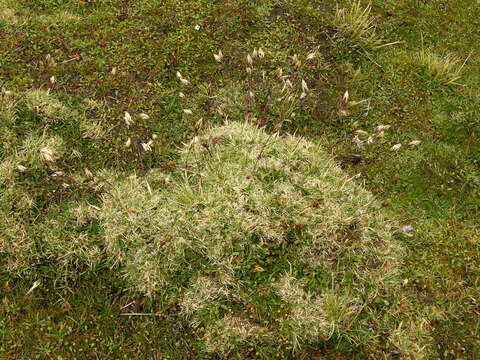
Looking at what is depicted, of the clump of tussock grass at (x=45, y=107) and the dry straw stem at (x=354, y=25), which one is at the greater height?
the dry straw stem at (x=354, y=25)

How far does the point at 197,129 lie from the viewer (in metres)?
3.97

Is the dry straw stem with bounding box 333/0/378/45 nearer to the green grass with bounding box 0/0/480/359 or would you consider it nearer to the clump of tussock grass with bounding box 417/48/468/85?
the green grass with bounding box 0/0/480/359

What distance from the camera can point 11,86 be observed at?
507cm

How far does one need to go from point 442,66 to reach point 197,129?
12.4 ft

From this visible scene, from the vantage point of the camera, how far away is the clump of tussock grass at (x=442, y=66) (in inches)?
219

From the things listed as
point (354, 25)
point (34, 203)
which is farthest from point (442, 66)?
point (34, 203)

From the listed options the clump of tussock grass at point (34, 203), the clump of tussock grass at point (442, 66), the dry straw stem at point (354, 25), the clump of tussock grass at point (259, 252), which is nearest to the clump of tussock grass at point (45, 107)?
the clump of tussock grass at point (34, 203)

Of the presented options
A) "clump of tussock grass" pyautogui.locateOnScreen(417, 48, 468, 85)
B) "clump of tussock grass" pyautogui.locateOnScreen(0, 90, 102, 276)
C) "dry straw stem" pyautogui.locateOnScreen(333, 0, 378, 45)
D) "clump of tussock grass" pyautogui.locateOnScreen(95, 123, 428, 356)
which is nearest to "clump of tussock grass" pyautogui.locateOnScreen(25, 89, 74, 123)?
"clump of tussock grass" pyautogui.locateOnScreen(0, 90, 102, 276)

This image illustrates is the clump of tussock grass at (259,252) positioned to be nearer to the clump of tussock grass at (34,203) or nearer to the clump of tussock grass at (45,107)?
the clump of tussock grass at (34,203)

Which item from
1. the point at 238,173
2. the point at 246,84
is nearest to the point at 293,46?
the point at 246,84

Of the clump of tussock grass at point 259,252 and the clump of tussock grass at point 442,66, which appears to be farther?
the clump of tussock grass at point 442,66

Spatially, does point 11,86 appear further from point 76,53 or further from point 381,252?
point 381,252

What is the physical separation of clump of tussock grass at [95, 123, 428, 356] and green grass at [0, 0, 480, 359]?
0.41 ft

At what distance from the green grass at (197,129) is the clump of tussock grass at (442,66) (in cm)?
3
